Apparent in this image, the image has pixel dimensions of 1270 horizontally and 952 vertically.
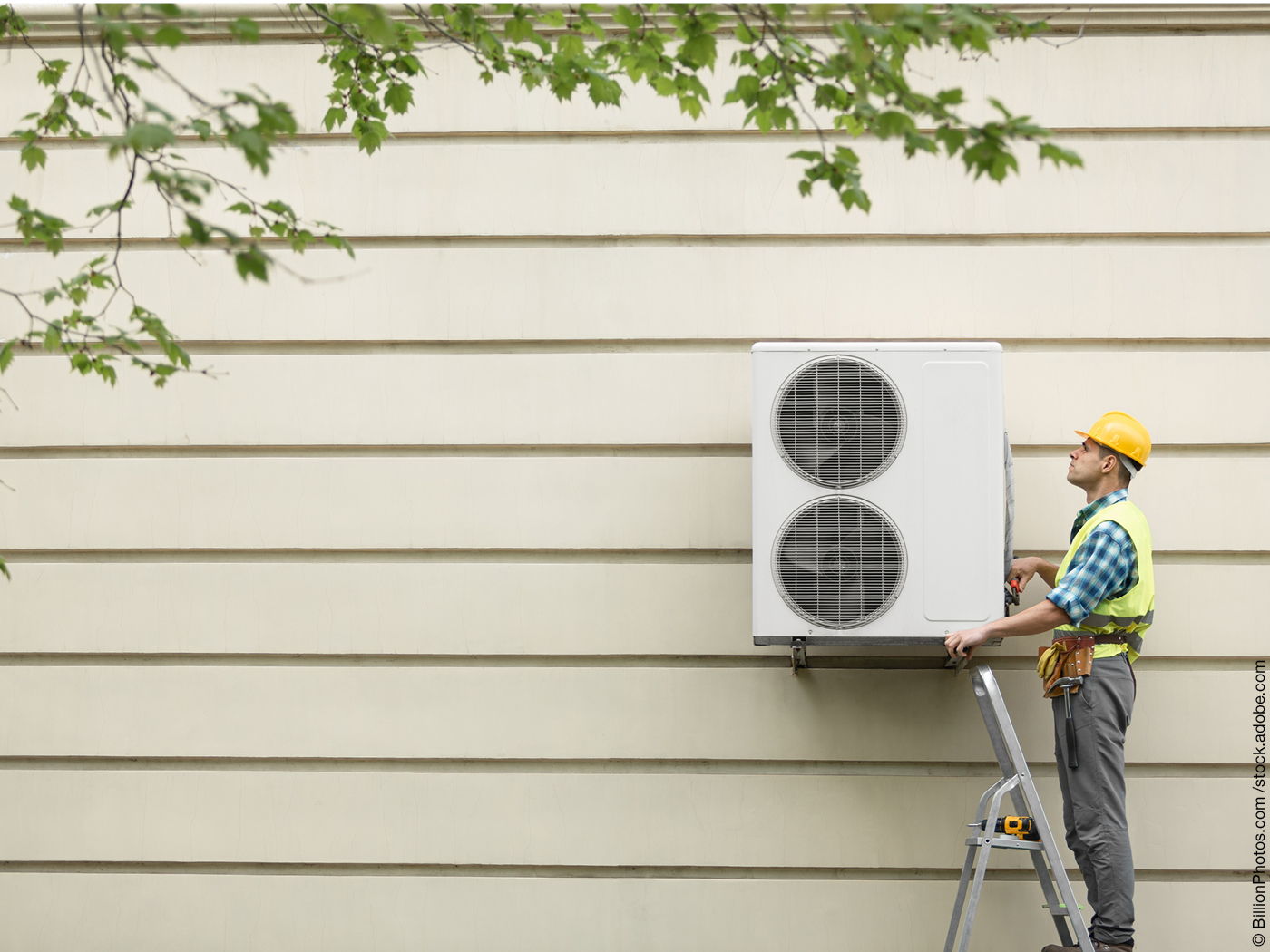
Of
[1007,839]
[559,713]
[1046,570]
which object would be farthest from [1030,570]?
[559,713]

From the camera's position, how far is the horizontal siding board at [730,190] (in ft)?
11.4

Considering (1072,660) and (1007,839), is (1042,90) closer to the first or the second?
(1072,660)

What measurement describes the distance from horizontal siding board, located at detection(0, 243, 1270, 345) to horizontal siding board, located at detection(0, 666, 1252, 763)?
49.3 inches

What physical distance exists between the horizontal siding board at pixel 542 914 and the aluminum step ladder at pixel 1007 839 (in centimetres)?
33

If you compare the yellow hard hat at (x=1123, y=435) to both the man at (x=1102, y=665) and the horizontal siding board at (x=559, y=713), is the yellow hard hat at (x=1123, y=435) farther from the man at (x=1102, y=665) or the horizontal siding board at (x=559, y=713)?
the horizontal siding board at (x=559, y=713)

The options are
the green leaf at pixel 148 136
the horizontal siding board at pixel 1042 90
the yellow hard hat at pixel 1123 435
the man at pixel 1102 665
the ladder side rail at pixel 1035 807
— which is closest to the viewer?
the green leaf at pixel 148 136

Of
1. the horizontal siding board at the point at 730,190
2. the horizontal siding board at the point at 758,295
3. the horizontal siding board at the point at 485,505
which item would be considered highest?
the horizontal siding board at the point at 730,190

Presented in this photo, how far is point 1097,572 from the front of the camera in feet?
9.53

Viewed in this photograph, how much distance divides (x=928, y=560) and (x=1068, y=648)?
539mm

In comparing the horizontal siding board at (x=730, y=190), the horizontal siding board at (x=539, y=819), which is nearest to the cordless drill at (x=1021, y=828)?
the horizontal siding board at (x=539, y=819)

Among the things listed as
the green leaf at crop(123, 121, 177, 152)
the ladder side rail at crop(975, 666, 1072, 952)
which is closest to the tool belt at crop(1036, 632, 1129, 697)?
the ladder side rail at crop(975, 666, 1072, 952)

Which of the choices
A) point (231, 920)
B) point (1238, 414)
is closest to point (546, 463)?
point (231, 920)

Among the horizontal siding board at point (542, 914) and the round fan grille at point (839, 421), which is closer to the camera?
the round fan grille at point (839, 421)

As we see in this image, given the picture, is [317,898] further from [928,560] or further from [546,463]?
[928,560]
